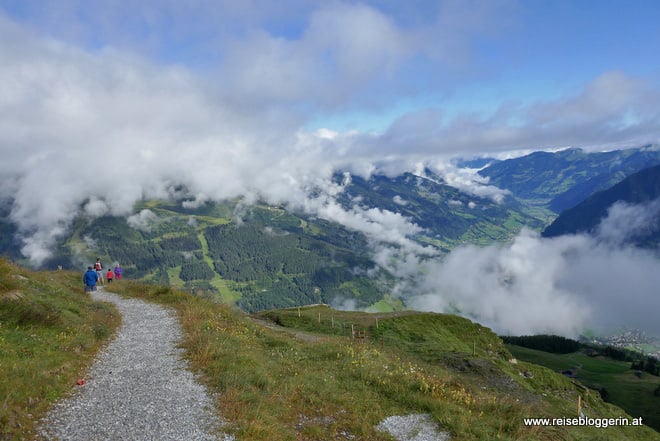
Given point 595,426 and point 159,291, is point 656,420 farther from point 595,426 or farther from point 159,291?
point 159,291

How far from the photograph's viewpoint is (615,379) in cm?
14025

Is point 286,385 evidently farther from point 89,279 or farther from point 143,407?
point 89,279

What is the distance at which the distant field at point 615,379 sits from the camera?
105875 mm

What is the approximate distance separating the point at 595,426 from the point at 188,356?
86.2ft

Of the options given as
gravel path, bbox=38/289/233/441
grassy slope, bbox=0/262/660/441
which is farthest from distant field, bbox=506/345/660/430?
gravel path, bbox=38/289/233/441

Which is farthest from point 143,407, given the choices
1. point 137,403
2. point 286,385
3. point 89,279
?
point 89,279

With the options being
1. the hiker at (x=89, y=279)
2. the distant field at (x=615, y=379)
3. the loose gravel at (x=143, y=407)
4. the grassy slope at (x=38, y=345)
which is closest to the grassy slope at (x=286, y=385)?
the grassy slope at (x=38, y=345)

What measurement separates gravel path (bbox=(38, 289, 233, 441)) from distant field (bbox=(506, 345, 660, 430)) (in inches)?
4725

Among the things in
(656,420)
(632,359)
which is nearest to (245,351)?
(656,420)

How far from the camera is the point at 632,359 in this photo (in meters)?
196

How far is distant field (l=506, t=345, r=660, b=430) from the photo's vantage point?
105875 millimetres

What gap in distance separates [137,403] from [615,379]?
582 ft

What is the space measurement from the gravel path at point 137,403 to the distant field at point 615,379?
12001 centimetres

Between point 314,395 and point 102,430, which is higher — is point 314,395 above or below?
below
